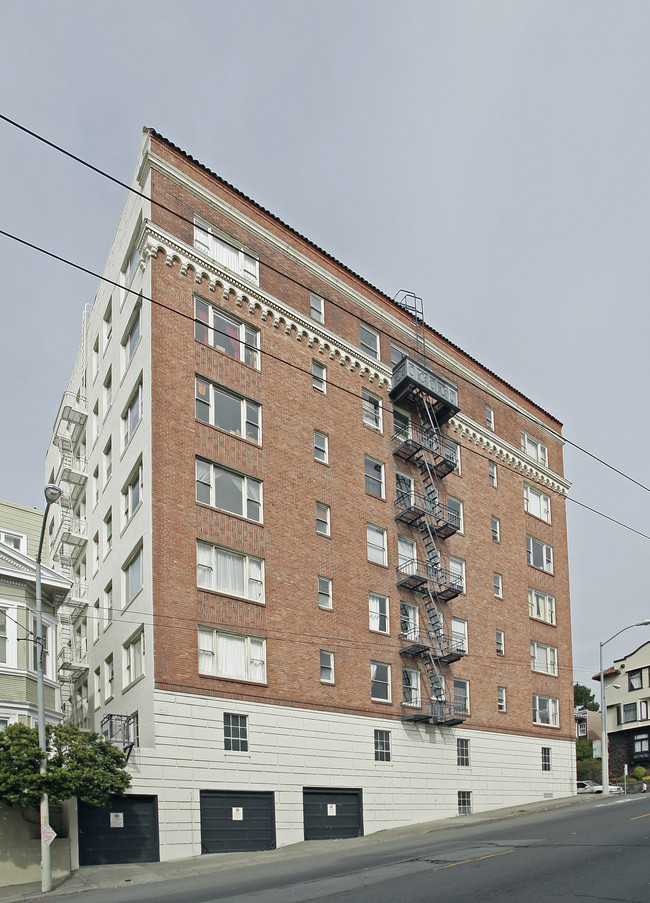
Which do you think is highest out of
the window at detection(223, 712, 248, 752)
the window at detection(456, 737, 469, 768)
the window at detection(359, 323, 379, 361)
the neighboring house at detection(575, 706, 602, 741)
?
the window at detection(359, 323, 379, 361)

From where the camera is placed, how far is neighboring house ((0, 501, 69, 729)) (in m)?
28.9

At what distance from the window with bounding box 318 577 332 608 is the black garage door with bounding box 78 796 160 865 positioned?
1057cm

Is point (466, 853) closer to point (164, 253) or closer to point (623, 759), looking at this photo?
point (164, 253)

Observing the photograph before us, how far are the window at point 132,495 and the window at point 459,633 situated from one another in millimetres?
16251

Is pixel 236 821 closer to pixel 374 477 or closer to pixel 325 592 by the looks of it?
pixel 325 592

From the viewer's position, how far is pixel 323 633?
35.5 meters

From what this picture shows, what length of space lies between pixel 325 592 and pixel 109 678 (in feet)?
29.6

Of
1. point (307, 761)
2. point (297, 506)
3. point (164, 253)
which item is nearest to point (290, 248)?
point (164, 253)

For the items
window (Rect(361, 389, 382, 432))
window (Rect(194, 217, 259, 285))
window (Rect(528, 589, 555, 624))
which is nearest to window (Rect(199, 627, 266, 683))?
window (Rect(361, 389, 382, 432))

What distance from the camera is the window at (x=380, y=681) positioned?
37.4m

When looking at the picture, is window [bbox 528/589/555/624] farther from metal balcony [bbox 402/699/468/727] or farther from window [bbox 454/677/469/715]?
metal balcony [bbox 402/699/468/727]

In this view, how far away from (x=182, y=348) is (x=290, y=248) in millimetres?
8324

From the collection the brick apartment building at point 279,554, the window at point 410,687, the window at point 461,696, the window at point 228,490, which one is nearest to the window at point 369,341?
the brick apartment building at point 279,554

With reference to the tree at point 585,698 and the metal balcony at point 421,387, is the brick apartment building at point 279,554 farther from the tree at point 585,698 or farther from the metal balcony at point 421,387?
the tree at point 585,698
